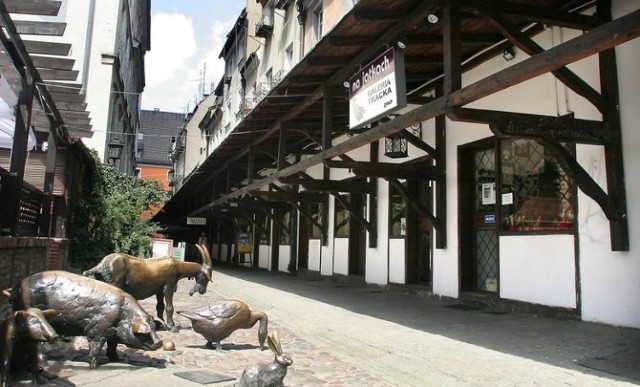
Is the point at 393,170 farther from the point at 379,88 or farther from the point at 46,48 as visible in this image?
the point at 46,48

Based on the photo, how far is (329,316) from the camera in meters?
8.94

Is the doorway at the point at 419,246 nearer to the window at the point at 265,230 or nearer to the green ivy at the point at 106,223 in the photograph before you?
the green ivy at the point at 106,223

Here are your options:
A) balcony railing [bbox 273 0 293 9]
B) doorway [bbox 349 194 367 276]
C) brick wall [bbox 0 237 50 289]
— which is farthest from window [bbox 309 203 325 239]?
balcony railing [bbox 273 0 293 9]

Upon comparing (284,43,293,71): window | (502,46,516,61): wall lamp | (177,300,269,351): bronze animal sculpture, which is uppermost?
(284,43,293,71): window

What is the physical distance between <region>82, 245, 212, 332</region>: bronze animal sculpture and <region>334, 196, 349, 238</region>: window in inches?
327

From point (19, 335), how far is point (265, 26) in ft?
71.2

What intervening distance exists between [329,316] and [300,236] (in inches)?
393

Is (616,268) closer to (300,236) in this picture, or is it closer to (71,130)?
(71,130)

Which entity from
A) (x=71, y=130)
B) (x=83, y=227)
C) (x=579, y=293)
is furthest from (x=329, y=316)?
(x=83, y=227)

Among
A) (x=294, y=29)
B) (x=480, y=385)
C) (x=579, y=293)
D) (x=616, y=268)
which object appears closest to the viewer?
(x=480, y=385)

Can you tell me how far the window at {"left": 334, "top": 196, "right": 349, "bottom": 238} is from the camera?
15359 millimetres

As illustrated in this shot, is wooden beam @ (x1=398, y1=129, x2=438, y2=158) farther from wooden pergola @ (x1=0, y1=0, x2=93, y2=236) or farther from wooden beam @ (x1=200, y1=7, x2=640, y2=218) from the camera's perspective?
wooden pergola @ (x1=0, y1=0, x2=93, y2=236)

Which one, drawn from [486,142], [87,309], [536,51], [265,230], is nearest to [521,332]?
[536,51]

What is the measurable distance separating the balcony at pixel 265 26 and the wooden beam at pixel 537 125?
61.5 feet
